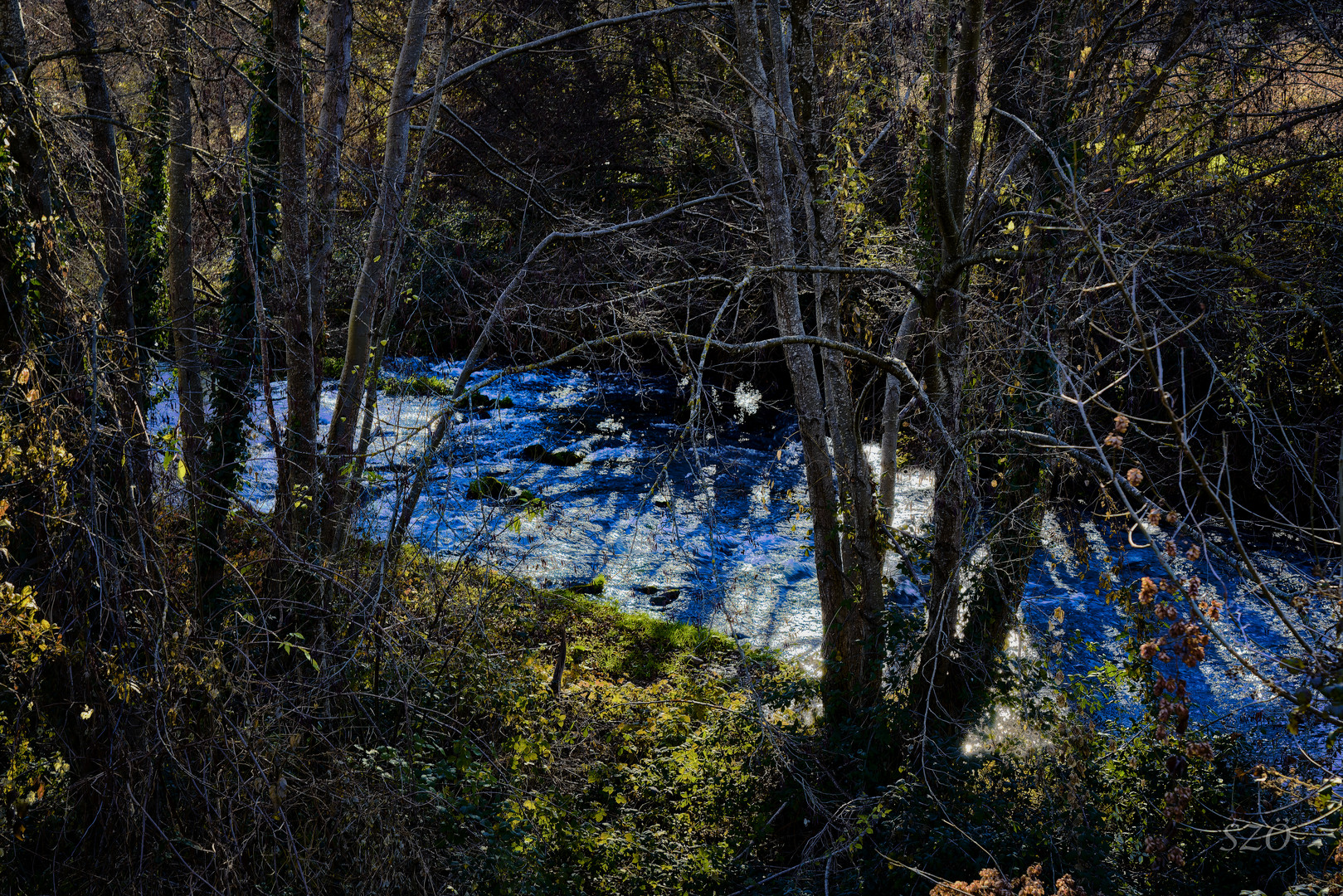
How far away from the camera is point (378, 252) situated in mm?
8266

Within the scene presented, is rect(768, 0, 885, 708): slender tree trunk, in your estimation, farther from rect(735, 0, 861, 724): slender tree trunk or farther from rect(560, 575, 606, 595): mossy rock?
rect(560, 575, 606, 595): mossy rock

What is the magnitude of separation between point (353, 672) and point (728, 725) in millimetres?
3498

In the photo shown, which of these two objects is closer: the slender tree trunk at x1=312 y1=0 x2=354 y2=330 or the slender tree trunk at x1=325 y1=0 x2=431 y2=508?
the slender tree trunk at x1=325 y1=0 x2=431 y2=508

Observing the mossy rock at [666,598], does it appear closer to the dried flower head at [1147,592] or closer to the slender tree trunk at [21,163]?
the slender tree trunk at [21,163]

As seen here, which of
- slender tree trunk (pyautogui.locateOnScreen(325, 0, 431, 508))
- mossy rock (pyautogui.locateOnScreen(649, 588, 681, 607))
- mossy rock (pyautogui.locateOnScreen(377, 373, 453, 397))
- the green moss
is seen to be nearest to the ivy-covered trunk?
slender tree trunk (pyautogui.locateOnScreen(325, 0, 431, 508))

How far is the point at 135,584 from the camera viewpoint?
4.31 metres

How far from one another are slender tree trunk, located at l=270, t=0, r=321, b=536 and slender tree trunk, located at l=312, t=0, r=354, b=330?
23 centimetres

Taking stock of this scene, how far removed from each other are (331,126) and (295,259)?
1.52 m

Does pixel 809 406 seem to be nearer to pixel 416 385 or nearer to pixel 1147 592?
pixel 416 385

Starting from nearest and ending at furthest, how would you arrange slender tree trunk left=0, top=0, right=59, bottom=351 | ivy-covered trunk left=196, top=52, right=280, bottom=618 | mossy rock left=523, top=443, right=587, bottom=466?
slender tree trunk left=0, top=0, right=59, bottom=351, ivy-covered trunk left=196, top=52, right=280, bottom=618, mossy rock left=523, top=443, right=587, bottom=466

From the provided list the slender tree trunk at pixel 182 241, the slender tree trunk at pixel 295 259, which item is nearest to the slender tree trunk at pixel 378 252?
the slender tree trunk at pixel 295 259

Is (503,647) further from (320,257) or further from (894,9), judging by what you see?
(894,9)

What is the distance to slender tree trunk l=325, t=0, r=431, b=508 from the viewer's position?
26.9 feet

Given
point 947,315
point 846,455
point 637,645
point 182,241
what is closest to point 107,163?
point 182,241
